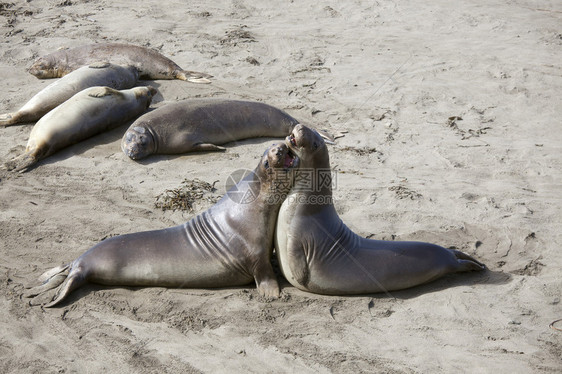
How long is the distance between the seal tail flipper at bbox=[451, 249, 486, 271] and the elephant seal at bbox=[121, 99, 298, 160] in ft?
10.6

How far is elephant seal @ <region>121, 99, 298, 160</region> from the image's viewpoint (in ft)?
23.8

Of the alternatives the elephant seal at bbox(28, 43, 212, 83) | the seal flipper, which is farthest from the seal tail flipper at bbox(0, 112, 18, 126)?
the seal flipper

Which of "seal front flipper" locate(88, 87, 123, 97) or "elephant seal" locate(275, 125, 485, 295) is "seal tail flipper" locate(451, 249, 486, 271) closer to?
"elephant seal" locate(275, 125, 485, 295)

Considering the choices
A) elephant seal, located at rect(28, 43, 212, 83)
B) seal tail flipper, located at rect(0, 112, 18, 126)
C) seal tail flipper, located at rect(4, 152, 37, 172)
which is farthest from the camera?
elephant seal, located at rect(28, 43, 212, 83)

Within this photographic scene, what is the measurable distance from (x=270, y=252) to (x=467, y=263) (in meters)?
1.50

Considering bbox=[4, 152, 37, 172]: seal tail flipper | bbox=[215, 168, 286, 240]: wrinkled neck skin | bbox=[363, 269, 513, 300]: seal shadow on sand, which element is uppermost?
bbox=[215, 168, 286, 240]: wrinkled neck skin

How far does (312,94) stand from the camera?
8758mm

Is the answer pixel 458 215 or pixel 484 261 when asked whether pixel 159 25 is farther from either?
pixel 484 261

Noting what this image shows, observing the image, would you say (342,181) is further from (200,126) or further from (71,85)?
(71,85)

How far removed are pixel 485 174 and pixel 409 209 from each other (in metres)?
1.25

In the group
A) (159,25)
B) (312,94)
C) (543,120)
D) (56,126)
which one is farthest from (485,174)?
(159,25)

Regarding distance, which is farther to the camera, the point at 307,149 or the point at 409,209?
the point at 409,209

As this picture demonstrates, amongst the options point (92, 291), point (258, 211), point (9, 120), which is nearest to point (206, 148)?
point (9, 120)

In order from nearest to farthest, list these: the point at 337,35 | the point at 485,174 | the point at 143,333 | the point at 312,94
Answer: the point at 143,333 → the point at 485,174 → the point at 312,94 → the point at 337,35
